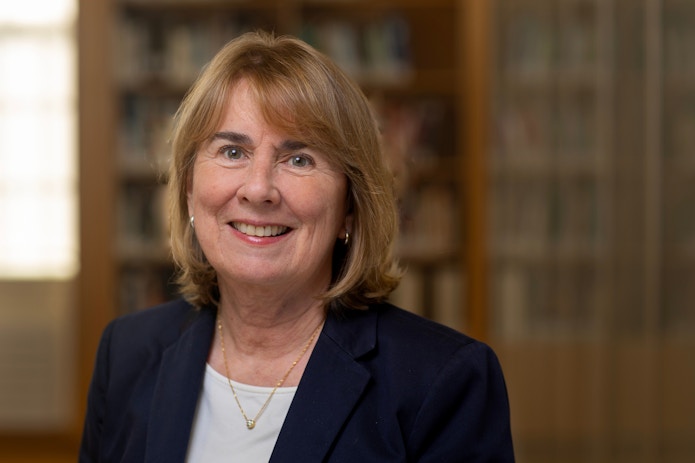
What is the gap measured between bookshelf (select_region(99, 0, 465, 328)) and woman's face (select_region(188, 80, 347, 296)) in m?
3.10

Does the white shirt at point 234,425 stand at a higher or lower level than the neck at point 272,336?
lower

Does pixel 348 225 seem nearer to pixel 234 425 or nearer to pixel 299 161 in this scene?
pixel 299 161

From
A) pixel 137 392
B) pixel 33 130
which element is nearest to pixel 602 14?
pixel 137 392

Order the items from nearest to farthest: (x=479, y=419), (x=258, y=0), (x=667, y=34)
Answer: (x=479, y=419) → (x=667, y=34) → (x=258, y=0)

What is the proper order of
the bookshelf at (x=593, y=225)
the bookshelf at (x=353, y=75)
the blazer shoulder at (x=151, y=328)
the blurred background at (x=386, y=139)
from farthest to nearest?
1. the bookshelf at (x=353, y=75)
2. the blurred background at (x=386, y=139)
3. the bookshelf at (x=593, y=225)
4. the blazer shoulder at (x=151, y=328)

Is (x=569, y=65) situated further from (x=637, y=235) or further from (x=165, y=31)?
(x=165, y=31)

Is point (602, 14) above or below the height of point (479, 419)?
above

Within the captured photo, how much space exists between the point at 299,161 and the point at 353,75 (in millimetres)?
3421

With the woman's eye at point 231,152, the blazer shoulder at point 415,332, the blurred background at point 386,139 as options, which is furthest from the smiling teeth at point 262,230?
the blurred background at point 386,139

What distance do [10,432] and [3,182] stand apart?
49.8 inches

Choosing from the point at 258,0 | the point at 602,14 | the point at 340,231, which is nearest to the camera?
the point at 340,231

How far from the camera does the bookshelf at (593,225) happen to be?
7.57ft

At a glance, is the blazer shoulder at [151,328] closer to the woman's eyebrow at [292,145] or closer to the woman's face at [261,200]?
the woman's face at [261,200]

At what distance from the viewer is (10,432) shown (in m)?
5.12
